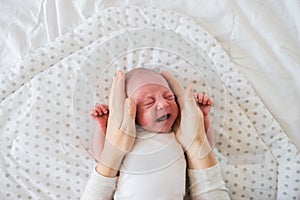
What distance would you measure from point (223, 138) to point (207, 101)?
4.1 inches

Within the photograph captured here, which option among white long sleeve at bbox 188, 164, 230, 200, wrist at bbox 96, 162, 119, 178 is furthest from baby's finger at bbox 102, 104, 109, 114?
white long sleeve at bbox 188, 164, 230, 200

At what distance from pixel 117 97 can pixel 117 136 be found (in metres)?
0.08

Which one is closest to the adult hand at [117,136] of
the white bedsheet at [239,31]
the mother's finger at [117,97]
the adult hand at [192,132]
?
the mother's finger at [117,97]

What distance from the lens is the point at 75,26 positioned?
1.14 metres

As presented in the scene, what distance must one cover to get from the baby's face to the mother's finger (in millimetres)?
31

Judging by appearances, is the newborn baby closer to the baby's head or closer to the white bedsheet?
the baby's head

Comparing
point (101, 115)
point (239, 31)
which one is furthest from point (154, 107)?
point (239, 31)

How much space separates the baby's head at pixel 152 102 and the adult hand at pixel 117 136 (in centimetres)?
2

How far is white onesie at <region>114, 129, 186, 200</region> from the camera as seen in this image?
3.17ft

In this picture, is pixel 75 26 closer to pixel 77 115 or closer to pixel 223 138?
pixel 77 115

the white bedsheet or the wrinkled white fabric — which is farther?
the white bedsheet

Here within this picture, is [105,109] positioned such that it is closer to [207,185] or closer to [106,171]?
[106,171]

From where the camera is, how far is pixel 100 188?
983 millimetres

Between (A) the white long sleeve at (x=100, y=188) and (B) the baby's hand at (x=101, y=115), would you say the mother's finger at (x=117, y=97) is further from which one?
(A) the white long sleeve at (x=100, y=188)
